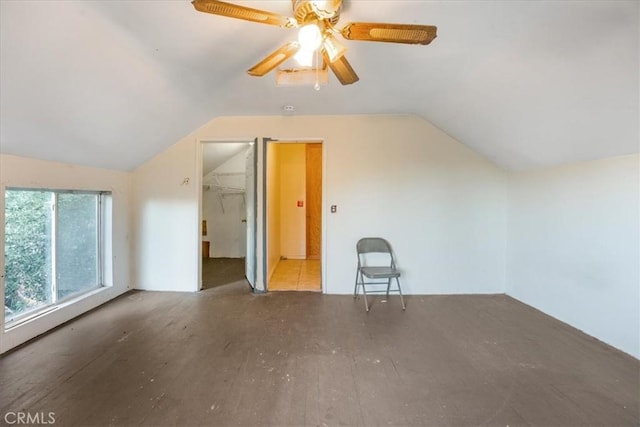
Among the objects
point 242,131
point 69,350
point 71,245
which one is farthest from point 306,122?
point 69,350

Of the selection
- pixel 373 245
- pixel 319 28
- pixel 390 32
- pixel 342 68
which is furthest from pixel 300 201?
pixel 390 32

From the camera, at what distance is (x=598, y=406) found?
167cm

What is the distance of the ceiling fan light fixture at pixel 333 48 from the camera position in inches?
61.3

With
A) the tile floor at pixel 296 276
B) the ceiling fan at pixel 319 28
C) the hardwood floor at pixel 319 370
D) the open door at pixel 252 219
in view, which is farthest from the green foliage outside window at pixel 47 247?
the ceiling fan at pixel 319 28

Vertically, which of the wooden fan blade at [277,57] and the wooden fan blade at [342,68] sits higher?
the wooden fan blade at [277,57]

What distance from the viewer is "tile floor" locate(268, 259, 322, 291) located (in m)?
3.88

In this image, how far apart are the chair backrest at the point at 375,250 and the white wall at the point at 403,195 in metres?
0.12

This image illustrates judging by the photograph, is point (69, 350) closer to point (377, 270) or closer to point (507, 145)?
point (377, 270)

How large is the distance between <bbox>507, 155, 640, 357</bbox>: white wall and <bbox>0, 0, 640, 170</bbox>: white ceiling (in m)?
0.25

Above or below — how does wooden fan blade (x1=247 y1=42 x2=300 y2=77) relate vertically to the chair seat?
above

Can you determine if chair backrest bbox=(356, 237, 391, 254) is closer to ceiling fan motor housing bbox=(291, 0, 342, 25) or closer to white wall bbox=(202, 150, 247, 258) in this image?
ceiling fan motor housing bbox=(291, 0, 342, 25)

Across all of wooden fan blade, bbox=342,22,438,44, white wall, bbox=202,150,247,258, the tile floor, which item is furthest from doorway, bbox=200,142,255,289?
wooden fan blade, bbox=342,22,438,44

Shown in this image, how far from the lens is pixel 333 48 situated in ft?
5.19

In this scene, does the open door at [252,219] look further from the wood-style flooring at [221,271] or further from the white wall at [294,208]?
the white wall at [294,208]
